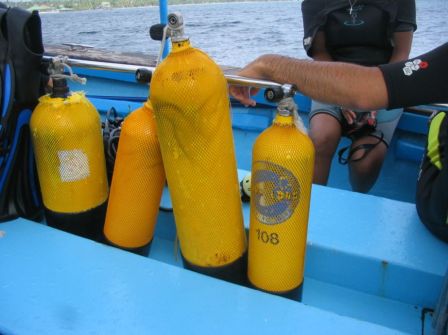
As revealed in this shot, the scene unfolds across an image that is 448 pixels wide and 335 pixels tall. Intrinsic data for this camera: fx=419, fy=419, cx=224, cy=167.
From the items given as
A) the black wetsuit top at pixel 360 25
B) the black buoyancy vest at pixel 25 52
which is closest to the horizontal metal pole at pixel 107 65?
the black buoyancy vest at pixel 25 52

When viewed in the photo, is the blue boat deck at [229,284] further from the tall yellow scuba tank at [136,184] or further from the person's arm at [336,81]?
the person's arm at [336,81]

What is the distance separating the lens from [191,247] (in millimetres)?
1083

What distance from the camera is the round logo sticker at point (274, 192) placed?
0.94 metres

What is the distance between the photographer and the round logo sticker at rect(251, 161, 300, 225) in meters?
0.94

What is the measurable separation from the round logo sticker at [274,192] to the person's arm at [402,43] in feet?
5.71

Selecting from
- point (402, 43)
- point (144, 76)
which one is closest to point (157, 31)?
point (144, 76)

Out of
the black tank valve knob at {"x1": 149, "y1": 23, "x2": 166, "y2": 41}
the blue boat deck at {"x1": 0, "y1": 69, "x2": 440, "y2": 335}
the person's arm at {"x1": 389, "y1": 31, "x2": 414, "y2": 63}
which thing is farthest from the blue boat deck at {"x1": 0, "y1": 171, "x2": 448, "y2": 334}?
the person's arm at {"x1": 389, "y1": 31, "x2": 414, "y2": 63}

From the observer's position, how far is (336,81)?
3.67ft

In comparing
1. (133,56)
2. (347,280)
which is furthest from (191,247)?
(133,56)

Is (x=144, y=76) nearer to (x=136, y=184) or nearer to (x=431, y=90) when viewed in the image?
(x=136, y=184)

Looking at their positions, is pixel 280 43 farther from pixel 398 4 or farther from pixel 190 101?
pixel 190 101

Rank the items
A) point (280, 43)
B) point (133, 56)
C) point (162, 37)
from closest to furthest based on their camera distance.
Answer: point (162, 37) → point (133, 56) → point (280, 43)

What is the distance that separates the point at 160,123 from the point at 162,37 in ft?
0.86

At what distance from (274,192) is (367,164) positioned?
1.34 meters
